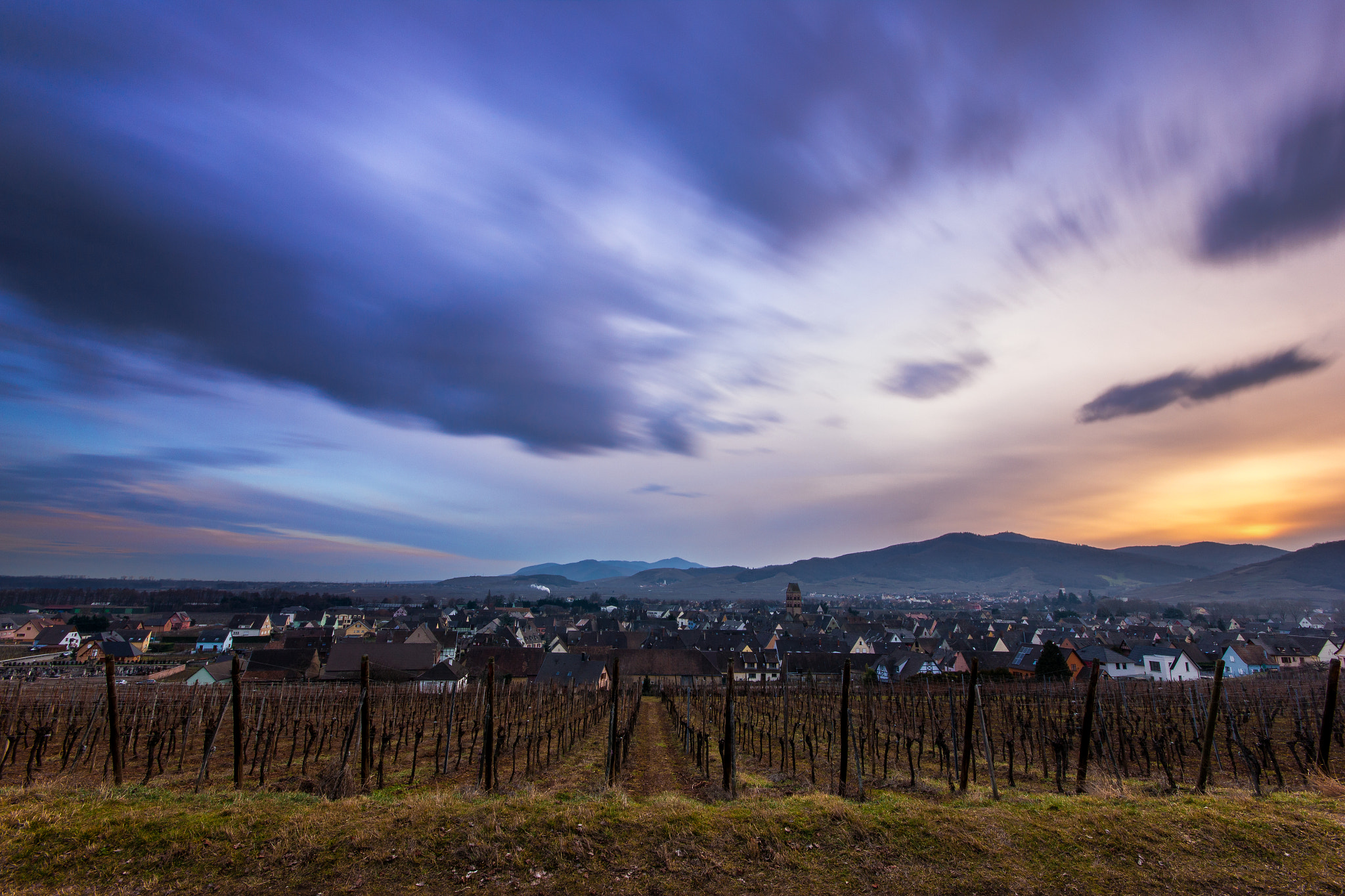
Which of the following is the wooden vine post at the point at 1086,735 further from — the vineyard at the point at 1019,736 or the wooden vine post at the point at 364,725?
the wooden vine post at the point at 364,725

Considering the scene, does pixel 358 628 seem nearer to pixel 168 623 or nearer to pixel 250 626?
pixel 250 626

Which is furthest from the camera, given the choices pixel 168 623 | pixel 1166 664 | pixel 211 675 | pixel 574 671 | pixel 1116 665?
pixel 168 623

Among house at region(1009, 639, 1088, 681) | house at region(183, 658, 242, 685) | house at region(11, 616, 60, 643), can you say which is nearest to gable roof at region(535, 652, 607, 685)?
house at region(183, 658, 242, 685)

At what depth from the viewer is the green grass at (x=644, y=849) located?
8.52 m

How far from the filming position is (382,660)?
64.8 meters

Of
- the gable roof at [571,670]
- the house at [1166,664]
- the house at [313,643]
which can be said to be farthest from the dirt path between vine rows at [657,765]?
the house at [1166,664]

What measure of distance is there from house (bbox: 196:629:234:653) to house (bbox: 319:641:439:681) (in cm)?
4378

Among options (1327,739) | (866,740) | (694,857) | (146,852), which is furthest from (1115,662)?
(146,852)

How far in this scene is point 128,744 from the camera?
30734 mm

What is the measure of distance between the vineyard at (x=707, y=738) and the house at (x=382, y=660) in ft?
13.2

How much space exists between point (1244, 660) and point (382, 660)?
102039 millimetres

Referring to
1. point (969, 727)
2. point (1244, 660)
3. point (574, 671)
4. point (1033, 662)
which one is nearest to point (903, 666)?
point (1033, 662)

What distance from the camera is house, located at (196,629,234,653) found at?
94.6 meters

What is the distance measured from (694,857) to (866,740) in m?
24.7
